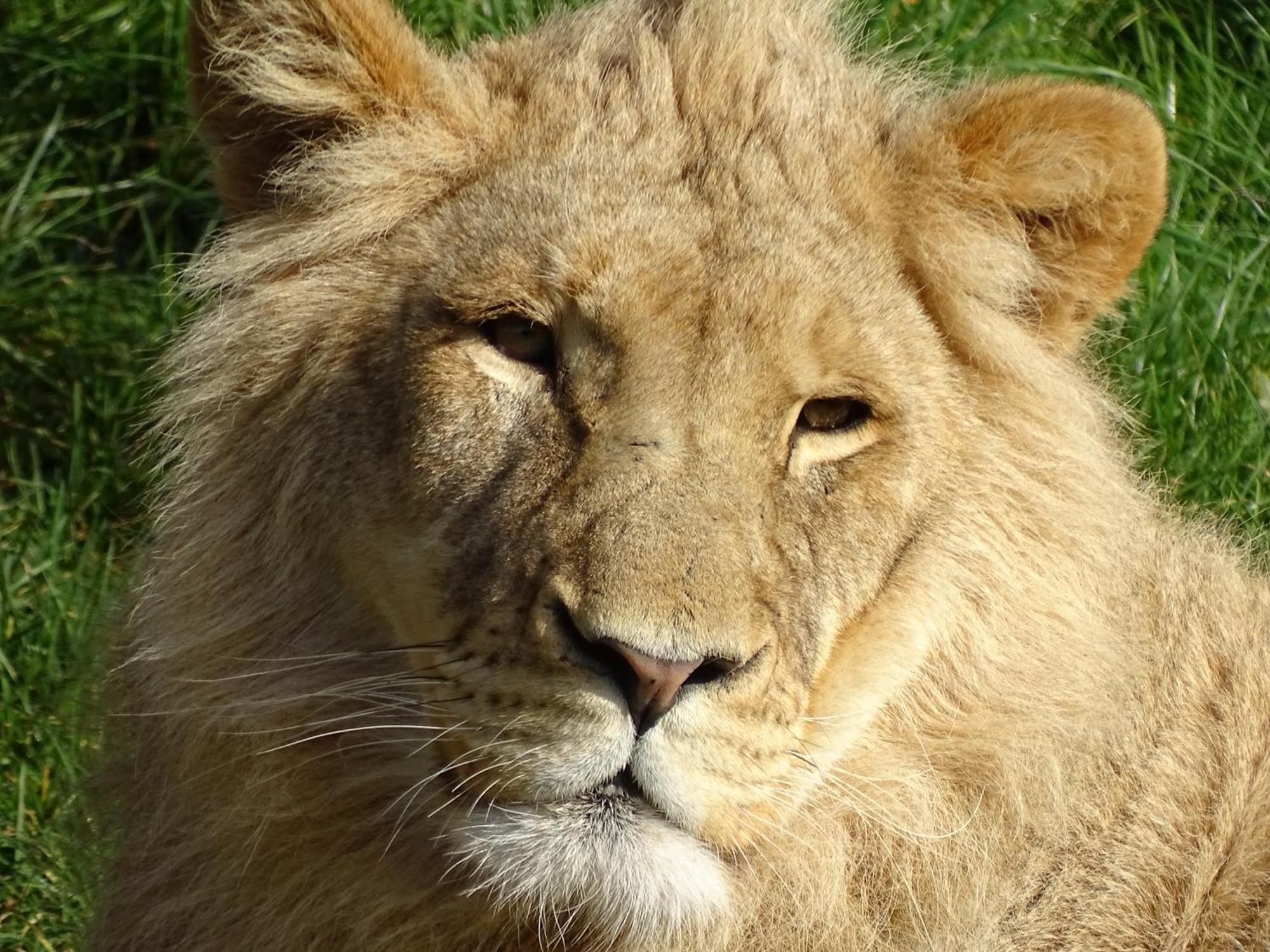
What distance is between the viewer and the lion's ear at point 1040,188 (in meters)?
3.38

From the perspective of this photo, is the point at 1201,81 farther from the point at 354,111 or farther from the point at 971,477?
the point at 354,111

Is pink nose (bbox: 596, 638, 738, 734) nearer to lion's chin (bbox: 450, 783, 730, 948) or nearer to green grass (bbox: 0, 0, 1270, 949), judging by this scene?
lion's chin (bbox: 450, 783, 730, 948)

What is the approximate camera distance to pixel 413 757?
10.6 feet

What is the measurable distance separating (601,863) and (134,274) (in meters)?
4.21

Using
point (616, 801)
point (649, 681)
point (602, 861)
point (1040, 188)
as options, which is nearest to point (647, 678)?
point (649, 681)

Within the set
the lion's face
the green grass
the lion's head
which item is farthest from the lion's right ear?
the green grass

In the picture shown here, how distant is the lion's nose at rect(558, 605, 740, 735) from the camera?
2.72 m

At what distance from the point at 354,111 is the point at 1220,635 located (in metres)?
2.11

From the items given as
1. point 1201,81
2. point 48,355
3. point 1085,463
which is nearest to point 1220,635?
point 1085,463

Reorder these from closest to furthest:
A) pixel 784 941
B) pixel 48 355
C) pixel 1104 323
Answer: pixel 784 941, pixel 1104 323, pixel 48 355

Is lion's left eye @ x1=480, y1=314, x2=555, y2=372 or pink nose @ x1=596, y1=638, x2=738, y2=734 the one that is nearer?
pink nose @ x1=596, y1=638, x2=738, y2=734

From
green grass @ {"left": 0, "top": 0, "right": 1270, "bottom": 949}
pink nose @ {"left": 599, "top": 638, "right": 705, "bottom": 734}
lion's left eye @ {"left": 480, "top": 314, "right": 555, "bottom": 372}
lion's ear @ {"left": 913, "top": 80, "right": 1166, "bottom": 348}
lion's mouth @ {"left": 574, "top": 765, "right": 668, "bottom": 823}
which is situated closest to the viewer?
pink nose @ {"left": 599, "top": 638, "right": 705, "bottom": 734}

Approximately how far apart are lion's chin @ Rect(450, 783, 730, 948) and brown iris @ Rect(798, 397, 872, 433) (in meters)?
0.81

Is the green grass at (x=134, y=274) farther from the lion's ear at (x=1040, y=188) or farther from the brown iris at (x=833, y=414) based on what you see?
the brown iris at (x=833, y=414)
